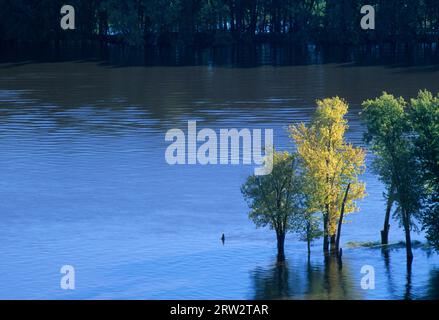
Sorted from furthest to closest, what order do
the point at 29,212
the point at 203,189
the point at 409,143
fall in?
the point at 203,189
the point at 29,212
the point at 409,143

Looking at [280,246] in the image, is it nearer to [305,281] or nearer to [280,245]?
[280,245]

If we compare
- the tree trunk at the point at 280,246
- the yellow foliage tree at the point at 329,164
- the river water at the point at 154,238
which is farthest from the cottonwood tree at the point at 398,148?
the tree trunk at the point at 280,246

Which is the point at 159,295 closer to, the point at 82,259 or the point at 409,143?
the point at 82,259

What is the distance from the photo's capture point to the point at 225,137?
616 feet

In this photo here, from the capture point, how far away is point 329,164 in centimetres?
11744

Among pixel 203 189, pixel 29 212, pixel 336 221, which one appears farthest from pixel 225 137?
pixel 336 221

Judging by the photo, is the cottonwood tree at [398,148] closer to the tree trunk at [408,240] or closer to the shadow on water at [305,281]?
the tree trunk at [408,240]

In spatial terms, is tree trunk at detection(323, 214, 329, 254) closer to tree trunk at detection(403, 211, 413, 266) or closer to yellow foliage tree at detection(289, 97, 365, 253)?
yellow foliage tree at detection(289, 97, 365, 253)

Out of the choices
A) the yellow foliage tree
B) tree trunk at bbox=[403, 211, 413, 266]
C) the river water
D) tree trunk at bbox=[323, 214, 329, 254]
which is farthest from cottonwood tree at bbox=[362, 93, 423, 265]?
tree trunk at bbox=[323, 214, 329, 254]

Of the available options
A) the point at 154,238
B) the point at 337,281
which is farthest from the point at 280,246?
the point at 154,238

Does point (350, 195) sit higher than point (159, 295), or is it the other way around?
point (350, 195)

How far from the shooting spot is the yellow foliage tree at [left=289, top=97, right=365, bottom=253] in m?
117
